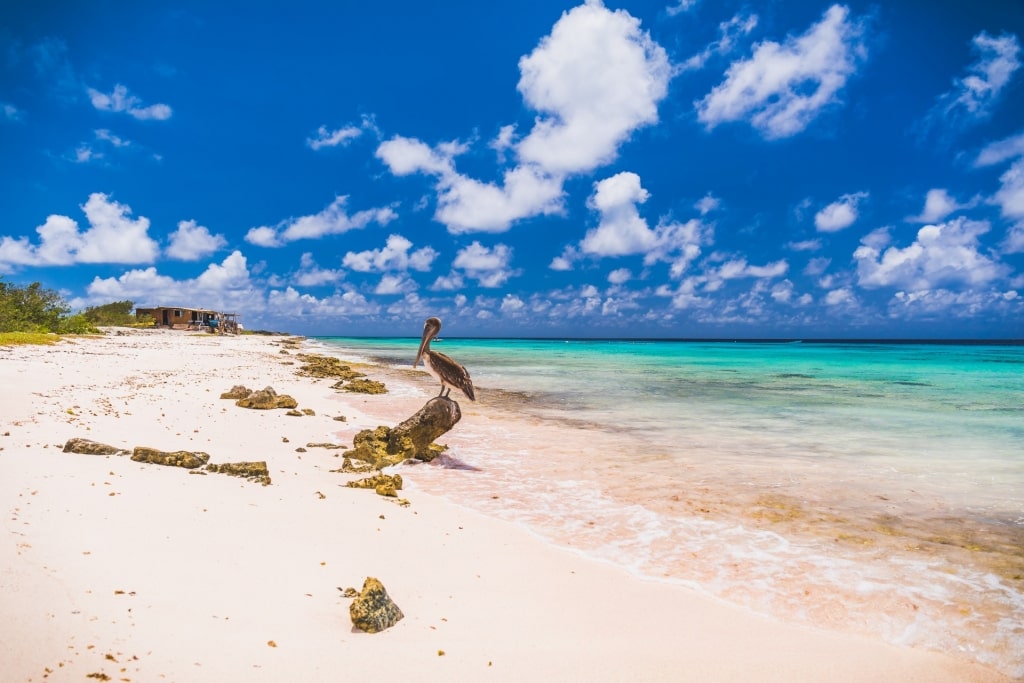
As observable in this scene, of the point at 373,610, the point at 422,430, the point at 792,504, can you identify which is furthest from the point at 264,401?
the point at 792,504

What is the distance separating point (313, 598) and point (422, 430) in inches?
230

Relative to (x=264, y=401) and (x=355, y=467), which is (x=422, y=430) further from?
(x=264, y=401)

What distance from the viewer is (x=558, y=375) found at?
113 ft

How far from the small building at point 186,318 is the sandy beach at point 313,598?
75072 mm

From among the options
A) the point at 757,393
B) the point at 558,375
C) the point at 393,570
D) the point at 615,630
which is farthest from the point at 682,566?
the point at 558,375

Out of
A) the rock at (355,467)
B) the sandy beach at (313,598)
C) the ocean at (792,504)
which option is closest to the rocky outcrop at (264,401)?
the ocean at (792,504)

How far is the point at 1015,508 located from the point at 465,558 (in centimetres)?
863

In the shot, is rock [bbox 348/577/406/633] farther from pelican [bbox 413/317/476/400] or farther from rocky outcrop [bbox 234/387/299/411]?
rocky outcrop [bbox 234/387/299/411]

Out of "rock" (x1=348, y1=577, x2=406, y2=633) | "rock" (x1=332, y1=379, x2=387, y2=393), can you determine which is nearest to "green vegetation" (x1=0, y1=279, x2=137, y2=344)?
"rock" (x1=332, y1=379, x2=387, y2=393)

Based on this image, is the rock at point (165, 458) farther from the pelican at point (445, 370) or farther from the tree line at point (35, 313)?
the tree line at point (35, 313)

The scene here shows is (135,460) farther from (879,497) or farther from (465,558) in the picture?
(879,497)

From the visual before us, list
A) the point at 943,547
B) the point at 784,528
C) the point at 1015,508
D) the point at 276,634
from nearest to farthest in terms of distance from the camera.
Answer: the point at 276,634, the point at 943,547, the point at 784,528, the point at 1015,508

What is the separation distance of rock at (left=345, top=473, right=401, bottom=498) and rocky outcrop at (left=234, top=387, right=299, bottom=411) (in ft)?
21.8

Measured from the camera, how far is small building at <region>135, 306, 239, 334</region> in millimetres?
72375
